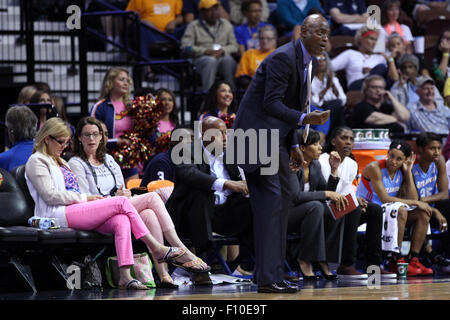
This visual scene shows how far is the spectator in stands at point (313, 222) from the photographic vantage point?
7020mm

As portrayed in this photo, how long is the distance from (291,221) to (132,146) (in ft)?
5.53

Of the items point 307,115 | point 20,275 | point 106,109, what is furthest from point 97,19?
point 307,115

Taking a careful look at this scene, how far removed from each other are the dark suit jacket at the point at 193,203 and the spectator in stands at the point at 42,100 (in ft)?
5.35

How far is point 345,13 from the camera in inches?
484

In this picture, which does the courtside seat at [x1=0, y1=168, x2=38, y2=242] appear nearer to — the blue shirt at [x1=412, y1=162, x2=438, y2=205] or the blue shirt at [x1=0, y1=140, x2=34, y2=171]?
the blue shirt at [x1=0, y1=140, x2=34, y2=171]

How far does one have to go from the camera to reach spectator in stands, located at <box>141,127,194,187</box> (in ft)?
24.5

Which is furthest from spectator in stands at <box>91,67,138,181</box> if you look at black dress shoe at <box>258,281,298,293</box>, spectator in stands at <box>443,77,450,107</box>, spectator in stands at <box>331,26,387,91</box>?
spectator in stands at <box>443,77,450,107</box>

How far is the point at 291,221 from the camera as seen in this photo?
23.5ft

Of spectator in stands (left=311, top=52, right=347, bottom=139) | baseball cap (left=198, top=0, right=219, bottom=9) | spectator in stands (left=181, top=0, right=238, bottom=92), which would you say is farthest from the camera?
baseball cap (left=198, top=0, right=219, bottom=9)

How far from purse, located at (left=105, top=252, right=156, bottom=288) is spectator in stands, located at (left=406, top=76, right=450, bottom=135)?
15.7 feet

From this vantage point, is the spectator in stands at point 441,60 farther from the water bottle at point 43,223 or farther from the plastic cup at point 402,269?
the water bottle at point 43,223

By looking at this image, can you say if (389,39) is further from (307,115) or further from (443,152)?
(307,115)

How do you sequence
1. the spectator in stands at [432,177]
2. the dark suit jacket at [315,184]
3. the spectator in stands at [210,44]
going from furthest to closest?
the spectator in stands at [210,44] → the spectator in stands at [432,177] → the dark suit jacket at [315,184]

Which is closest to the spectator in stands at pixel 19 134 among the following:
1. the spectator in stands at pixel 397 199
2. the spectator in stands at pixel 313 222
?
the spectator in stands at pixel 313 222
